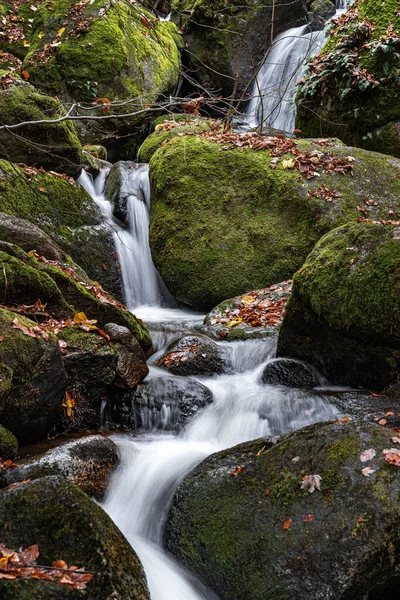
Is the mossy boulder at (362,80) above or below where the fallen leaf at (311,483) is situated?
above

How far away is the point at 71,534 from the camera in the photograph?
2.89 metres

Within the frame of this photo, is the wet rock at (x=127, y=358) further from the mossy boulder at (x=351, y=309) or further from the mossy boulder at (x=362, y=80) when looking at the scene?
the mossy boulder at (x=362, y=80)

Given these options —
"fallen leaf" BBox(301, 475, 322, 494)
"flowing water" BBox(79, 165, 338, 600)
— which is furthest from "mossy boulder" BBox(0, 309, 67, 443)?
"fallen leaf" BBox(301, 475, 322, 494)

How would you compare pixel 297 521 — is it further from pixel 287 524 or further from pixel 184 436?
pixel 184 436

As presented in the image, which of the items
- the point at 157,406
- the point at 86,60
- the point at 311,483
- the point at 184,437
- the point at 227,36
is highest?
the point at 227,36

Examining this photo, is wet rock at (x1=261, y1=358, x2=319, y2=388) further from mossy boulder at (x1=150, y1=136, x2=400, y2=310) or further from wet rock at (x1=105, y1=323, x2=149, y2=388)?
mossy boulder at (x1=150, y1=136, x2=400, y2=310)

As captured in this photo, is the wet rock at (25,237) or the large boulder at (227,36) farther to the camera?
the large boulder at (227,36)

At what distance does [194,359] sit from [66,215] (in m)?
3.64

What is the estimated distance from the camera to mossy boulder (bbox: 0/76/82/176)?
27.5 feet

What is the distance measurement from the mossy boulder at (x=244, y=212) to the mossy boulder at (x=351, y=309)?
2412 mm

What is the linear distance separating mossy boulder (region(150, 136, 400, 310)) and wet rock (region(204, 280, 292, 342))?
506mm

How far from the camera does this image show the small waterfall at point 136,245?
910 cm

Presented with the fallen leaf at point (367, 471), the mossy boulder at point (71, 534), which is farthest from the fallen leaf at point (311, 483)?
the mossy boulder at point (71, 534)

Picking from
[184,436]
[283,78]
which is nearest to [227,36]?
[283,78]
